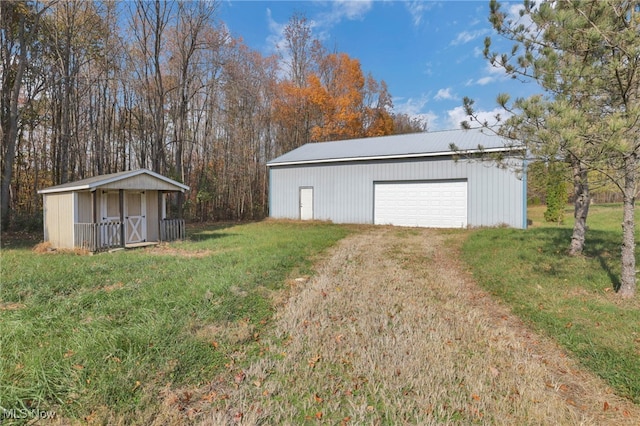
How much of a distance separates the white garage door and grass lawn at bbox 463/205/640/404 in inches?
159

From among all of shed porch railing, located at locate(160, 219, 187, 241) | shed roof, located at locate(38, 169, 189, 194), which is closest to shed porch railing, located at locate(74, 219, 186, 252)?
shed roof, located at locate(38, 169, 189, 194)

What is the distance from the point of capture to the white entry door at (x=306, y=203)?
15.8 m

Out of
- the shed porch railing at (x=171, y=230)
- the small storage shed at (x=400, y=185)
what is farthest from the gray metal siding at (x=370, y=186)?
the shed porch railing at (x=171, y=230)

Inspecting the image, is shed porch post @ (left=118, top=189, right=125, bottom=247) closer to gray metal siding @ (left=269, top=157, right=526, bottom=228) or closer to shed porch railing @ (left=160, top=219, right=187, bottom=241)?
shed porch railing @ (left=160, top=219, right=187, bottom=241)

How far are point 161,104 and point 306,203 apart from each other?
891cm

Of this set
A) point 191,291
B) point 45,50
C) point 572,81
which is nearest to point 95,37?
point 45,50

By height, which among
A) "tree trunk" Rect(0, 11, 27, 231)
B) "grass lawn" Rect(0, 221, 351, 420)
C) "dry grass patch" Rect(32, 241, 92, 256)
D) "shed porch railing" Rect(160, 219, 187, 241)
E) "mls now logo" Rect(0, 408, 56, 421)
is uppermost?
"tree trunk" Rect(0, 11, 27, 231)

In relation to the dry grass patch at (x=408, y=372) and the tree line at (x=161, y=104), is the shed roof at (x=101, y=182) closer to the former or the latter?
the tree line at (x=161, y=104)

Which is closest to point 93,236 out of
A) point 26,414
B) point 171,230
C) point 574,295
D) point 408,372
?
point 171,230

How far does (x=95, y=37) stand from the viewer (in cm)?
1388

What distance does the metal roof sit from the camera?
498 inches

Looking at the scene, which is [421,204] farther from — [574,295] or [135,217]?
[135,217]

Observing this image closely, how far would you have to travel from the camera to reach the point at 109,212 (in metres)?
9.19

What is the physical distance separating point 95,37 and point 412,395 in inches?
732
